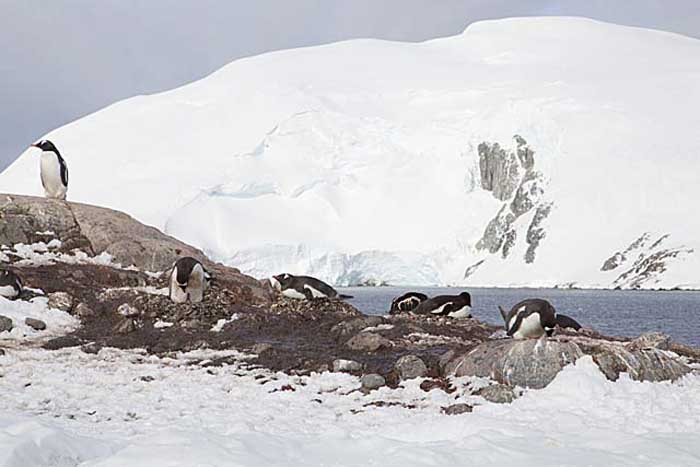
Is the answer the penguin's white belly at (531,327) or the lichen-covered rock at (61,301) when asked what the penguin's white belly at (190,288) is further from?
the penguin's white belly at (531,327)

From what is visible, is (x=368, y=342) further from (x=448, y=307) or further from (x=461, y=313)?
(x=461, y=313)

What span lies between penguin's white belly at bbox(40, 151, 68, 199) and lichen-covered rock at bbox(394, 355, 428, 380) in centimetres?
1370

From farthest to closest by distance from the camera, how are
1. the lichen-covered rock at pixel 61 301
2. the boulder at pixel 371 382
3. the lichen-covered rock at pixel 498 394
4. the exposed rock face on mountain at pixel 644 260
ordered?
the exposed rock face on mountain at pixel 644 260 → the lichen-covered rock at pixel 61 301 → the boulder at pixel 371 382 → the lichen-covered rock at pixel 498 394

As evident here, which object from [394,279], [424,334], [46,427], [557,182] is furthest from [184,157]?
[46,427]

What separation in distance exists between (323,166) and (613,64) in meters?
51.0

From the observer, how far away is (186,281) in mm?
15211

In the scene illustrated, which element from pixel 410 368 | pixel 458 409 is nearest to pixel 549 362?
pixel 458 409

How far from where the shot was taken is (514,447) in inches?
270

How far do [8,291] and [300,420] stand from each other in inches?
334

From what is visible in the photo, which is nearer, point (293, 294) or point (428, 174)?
point (293, 294)

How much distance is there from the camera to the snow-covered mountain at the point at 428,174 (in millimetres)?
73750

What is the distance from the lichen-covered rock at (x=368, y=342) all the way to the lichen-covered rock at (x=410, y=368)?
5.11 ft

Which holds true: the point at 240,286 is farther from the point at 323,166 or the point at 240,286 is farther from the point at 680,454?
the point at 323,166

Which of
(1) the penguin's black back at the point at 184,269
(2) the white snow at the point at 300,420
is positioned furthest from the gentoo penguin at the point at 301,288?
(2) the white snow at the point at 300,420
